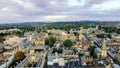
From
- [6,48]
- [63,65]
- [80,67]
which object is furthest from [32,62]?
[6,48]

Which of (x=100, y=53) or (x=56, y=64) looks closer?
(x=56, y=64)

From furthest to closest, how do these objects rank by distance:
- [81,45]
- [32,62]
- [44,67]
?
[81,45]
[32,62]
[44,67]

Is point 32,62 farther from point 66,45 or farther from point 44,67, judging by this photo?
point 66,45

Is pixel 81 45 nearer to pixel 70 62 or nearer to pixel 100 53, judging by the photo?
pixel 100 53

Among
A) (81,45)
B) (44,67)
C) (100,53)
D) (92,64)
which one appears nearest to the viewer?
(92,64)

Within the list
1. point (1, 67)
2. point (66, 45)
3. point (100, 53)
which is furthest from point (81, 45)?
point (1, 67)

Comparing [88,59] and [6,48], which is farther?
[6,48]

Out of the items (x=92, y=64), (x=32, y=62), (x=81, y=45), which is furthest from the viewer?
(x=81, y=45)

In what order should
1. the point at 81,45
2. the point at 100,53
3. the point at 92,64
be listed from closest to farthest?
the point at 92,64 < the point at 100,53 < the point at 81,45
